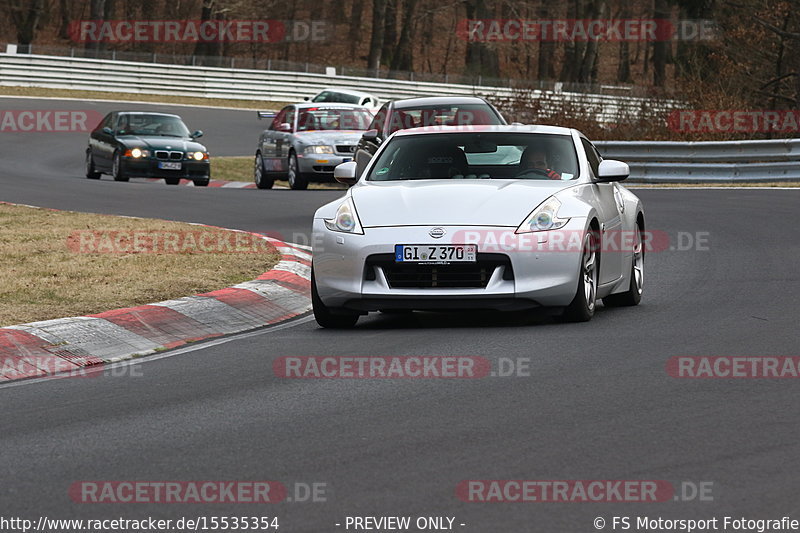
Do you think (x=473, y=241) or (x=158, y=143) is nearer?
(x=473, y=241)

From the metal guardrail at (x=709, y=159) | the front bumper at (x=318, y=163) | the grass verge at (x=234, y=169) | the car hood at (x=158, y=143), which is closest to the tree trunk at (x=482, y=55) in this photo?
the grass verge at (x=234, y=169)

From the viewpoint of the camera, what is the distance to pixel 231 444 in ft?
20.0

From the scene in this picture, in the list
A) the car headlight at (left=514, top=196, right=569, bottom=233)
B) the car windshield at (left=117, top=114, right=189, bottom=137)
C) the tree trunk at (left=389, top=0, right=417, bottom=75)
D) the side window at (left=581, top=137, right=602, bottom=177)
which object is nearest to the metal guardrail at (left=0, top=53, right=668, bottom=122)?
the tree trunk at (left=389, top=0, right=417, bottom=75)

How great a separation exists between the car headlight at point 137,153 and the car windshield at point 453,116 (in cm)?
766

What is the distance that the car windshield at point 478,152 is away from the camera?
10828 mm

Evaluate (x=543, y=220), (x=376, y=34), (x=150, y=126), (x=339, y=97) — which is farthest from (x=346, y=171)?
(x=376, y=34)

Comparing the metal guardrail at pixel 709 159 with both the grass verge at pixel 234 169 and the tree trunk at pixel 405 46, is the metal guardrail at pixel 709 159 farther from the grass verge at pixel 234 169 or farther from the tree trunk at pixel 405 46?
the tree trunk at pixel 405 46

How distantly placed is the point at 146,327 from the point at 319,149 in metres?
16.7

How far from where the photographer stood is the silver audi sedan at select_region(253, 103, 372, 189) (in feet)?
86.2

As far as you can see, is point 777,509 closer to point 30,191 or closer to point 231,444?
point 231,444

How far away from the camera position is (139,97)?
54531 mm

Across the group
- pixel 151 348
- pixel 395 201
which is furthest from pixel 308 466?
pixel 395 201

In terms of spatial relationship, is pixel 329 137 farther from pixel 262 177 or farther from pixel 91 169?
pixel 91 169

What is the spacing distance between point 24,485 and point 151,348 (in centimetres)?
389
